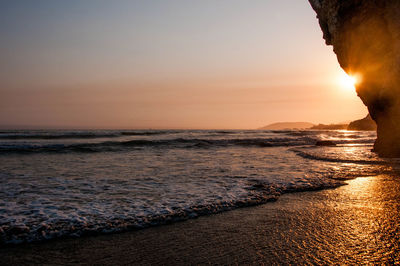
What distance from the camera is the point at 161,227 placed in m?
3.89

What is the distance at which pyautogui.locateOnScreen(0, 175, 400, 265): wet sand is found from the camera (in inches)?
113

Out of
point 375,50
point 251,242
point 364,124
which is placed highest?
point 375,50

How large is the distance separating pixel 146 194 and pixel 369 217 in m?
4.27

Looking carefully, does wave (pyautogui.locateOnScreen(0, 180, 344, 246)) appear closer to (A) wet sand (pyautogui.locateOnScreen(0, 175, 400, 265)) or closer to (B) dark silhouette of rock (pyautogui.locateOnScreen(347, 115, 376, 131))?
(A) wet sand (pyautogui.locateOnScreen(0, 175, 400, 265))

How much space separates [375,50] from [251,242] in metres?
12.6

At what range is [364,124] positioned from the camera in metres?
75.4

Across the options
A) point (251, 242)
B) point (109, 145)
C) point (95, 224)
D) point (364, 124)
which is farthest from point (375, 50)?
point (364, 124)

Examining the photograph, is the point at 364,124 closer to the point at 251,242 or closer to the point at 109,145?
the point at 109,145

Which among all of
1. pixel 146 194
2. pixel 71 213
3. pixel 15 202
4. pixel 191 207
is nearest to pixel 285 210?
pixel 191 207

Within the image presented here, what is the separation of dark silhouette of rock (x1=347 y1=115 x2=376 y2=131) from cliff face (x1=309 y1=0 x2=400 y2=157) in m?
69.6

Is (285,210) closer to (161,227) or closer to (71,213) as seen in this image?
(161,227)

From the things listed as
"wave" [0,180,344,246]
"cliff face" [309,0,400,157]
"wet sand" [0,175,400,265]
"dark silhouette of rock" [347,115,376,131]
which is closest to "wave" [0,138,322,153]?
"cliff face" [309,0,400,157]

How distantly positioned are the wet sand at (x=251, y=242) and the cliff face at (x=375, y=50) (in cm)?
934

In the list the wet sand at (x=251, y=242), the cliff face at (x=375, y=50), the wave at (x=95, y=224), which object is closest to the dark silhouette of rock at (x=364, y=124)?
the cliff face at (x=375, y=50)
